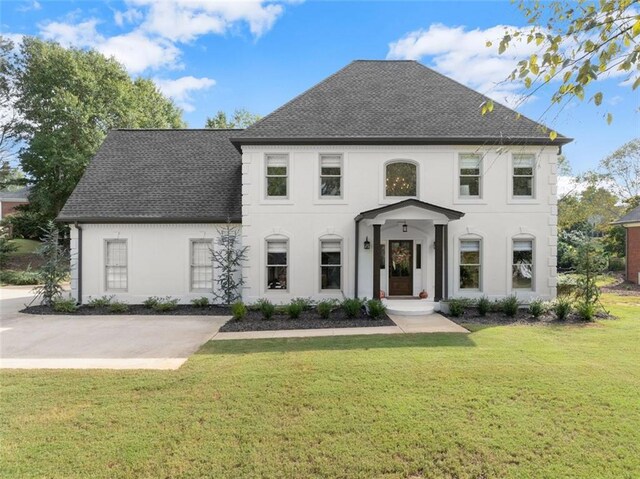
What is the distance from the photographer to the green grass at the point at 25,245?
93.8 feet

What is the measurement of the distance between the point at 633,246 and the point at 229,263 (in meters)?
24.7

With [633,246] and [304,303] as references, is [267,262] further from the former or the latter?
[633,246]

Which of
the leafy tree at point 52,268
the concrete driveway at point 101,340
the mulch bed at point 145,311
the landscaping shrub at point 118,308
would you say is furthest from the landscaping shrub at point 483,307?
the leafy tree at point 52,268

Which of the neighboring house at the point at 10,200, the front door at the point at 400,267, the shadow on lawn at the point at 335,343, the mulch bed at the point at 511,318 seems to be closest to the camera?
the shadow on lawn at the point at 335,343

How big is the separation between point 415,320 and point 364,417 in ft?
21.4

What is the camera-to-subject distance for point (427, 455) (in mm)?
3867

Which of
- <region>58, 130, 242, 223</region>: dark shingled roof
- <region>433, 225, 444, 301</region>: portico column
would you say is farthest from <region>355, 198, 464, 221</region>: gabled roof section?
<region>58, 130, 242, 223</region>: dark shingled roof

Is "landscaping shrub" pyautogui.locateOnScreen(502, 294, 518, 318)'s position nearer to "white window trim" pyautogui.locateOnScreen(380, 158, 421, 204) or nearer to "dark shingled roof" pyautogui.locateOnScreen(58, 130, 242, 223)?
"white window trim" pyautogui.locateOnScreen(380, 158, 421, 204)

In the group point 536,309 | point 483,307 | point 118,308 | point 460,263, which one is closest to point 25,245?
point 118,308

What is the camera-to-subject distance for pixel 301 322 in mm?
10648

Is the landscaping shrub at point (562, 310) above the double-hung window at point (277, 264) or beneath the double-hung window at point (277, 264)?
beneath

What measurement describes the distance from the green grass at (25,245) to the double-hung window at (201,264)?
23.0 meters

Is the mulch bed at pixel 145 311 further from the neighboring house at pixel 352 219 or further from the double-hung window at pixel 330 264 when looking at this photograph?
the double-hung window at pixel 330 264

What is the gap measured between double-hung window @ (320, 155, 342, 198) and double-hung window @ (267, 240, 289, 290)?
8.09 feet
